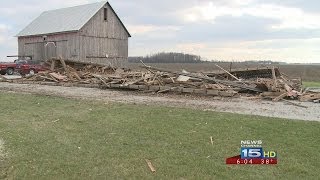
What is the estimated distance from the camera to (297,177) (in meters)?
7.38

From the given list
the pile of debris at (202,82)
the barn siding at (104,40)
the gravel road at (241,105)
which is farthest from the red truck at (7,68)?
the gravel road at (241,105)

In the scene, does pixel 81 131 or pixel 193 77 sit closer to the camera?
pixel 81 131

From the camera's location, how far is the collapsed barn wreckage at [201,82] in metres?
19.9

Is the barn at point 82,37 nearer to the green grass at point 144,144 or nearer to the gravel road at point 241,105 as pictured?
the gravel road at point 241,105

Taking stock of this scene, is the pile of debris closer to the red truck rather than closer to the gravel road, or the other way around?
the gravel road

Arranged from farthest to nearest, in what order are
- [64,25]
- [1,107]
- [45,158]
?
[64,25] < [1,107] < [45,158]

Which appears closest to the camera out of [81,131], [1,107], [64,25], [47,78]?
[81,131]

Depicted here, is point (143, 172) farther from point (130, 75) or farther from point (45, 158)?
point (130, 75)

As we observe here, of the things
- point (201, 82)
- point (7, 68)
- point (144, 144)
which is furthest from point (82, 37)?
point (144, 144)

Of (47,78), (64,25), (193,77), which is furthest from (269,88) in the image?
(64,25)

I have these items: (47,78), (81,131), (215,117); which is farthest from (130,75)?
(81,131)

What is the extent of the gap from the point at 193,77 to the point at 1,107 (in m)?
10.3

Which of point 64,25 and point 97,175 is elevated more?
point 64,25

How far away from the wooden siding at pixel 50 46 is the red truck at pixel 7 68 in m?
5.75
